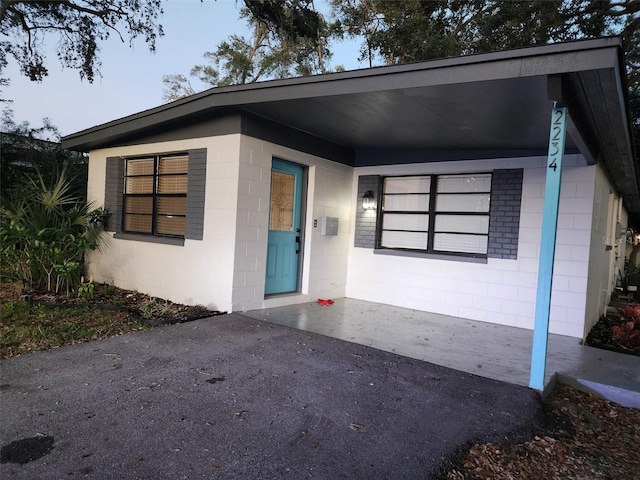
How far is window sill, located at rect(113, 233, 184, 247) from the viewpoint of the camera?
618 cm

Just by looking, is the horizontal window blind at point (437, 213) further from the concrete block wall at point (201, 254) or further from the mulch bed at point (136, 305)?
the mulch bed at point (136, 305)

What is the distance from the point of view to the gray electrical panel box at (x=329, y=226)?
6.81 metres

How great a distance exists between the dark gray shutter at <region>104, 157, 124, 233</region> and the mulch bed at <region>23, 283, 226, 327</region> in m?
1.24

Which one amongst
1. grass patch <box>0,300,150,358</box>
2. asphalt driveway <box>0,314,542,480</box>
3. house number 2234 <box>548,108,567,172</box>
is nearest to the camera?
asphalt driveway <box>0,314,542,480</box>

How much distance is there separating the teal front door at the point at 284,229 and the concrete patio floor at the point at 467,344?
47 centimetres

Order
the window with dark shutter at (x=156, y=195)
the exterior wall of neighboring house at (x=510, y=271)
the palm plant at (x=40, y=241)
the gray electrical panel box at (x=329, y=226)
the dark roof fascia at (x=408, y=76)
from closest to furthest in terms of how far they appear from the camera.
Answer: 1. the dark roof fascia at (x=408, y=76)
2. the exterior wall of neighboring house at (x=510, y=271)
3. the palm plant at (x=40, y=241)
4. the window with dark shutter at (x=156, y=195)
5. the gray electrical panel box at (x=329, y=226)

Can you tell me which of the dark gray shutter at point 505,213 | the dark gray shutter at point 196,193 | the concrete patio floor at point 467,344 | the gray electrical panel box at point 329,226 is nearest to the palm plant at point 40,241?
the dark gray shutter at point 196,193

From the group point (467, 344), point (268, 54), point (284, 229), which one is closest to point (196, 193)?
point (284, 229)

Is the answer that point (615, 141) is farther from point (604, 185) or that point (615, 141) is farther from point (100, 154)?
point (100, 154)

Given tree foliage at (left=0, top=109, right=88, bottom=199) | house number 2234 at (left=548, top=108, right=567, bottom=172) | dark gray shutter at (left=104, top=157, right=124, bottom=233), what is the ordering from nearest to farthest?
house number 2234 at (left=548, top=108, right=567, bottom=172)
dark gray shutter at (left=104, top=157, right=124, bottom=233)
tree foliage at (left=0, top=109, right=88, bottom=199)

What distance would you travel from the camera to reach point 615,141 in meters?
4.88

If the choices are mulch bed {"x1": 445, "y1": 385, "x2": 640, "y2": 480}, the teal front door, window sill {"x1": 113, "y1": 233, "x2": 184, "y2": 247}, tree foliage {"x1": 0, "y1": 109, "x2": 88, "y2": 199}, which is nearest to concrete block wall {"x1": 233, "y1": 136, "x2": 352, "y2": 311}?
the teal front door

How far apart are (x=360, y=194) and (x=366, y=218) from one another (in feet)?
1.55

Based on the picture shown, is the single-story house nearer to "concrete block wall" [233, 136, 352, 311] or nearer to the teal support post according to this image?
"concrete block wall" [233, 136, 352, 311]
